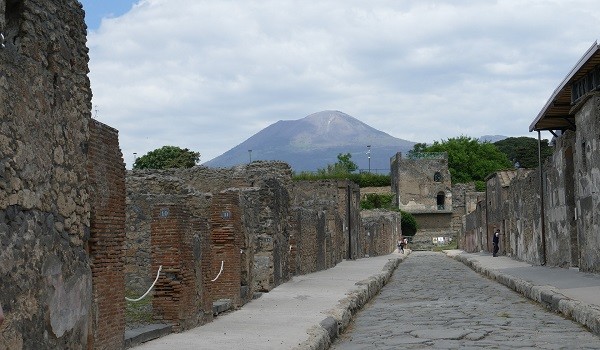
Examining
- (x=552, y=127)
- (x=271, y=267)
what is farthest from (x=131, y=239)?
(x=552, y=127)

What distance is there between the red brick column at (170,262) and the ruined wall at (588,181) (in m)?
10.7

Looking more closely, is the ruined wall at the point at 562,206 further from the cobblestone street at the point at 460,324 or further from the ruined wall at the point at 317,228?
the ruined wall at the point at 317,228

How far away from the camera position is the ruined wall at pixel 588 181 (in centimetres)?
1766

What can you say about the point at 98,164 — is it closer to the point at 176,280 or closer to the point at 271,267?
the point at 176,280

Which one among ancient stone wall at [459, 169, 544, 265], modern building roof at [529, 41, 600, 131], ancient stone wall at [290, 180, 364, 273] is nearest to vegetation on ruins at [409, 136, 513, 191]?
ancient stone wall at [459, 169, 544, 265]

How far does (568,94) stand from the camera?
20.3 meters

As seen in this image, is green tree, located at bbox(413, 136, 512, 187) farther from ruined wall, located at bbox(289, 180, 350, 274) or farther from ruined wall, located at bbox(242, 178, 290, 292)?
ruined wall, located at bbox(242, 178, 290, 292)

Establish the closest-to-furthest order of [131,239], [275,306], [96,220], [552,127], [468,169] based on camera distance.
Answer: [96,220], [275,306], [131,239], [552,127], [468,169]

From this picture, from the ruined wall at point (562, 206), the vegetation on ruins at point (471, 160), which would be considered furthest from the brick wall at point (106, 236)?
the vegetation on ruins at point (471, 160)

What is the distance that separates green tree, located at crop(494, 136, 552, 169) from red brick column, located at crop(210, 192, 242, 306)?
232 ft

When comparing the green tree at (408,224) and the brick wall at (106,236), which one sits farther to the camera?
the green tree at (408,224)

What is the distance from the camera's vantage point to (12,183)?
462cm

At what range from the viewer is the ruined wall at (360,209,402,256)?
40.4 metres

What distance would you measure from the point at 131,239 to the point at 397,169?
61.1 metres
